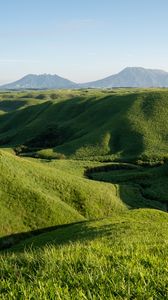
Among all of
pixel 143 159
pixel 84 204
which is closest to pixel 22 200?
pixel 84 204

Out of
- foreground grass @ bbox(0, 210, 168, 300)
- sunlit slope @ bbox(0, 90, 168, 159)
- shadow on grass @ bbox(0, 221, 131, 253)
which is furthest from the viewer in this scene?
sunlit slope @ bbox(0, 90, 168, 159)

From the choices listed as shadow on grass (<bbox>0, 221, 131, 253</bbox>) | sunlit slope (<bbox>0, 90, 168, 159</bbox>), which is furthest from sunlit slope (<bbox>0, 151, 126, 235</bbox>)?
sunlit slope (<bbox>0, 90, 168, 159</bbox>)

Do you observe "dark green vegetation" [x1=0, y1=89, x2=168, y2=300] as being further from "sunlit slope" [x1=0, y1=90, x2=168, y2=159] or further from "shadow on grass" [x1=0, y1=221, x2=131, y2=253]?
"sunlit slope" [x1=0, y1=90, x2=168, y2=159]

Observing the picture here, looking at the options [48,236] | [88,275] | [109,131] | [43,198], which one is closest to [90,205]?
[43,198]

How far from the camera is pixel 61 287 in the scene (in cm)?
793

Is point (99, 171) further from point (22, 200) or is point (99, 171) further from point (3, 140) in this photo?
point (3, 140)

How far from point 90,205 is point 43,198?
9.05 meters

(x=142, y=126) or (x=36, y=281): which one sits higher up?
(x=36, y=281)

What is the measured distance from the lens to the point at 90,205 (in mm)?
71438

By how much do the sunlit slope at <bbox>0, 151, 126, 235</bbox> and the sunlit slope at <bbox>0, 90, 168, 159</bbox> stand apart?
167 feet

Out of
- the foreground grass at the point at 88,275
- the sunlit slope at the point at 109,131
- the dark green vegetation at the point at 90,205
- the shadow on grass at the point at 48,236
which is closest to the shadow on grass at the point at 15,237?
the shadow on grass at the point at 48,236

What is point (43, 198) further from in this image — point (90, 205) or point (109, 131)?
point (109, 131)

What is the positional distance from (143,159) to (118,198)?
146 ft

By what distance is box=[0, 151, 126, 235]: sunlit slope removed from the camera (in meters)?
60.9
